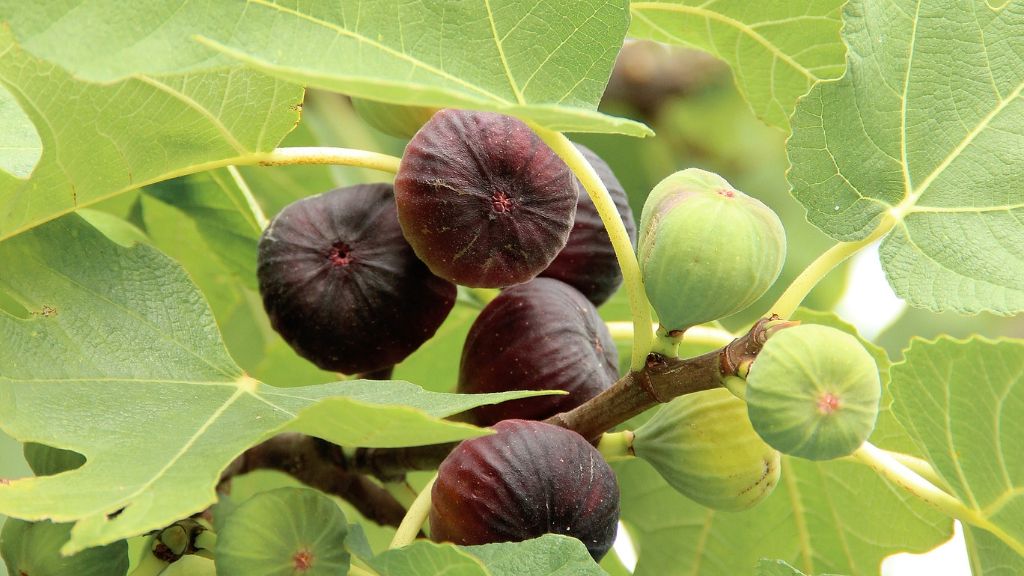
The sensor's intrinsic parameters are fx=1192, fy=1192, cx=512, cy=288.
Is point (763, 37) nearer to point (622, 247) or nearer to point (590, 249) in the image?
point (590, 249)

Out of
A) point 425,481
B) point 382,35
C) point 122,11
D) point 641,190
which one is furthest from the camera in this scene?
point 641,190

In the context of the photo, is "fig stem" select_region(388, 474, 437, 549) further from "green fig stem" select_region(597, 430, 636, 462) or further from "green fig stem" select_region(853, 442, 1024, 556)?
"green fig stem" select_region(853, 442, 1024, 556)

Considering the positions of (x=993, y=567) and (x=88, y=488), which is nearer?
(x=88, y=488)

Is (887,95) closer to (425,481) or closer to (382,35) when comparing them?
(382,35)

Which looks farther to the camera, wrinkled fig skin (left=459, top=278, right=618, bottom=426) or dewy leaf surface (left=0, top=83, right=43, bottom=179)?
wrinkled fig skin (left=459, top=278, right=618, bottom=426)

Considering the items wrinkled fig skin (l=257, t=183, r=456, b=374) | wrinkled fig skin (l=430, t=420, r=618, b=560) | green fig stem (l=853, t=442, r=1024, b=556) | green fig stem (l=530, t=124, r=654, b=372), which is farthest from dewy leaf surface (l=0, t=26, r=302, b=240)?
green fig stem (l=853, t=442, r=1024, b=556)

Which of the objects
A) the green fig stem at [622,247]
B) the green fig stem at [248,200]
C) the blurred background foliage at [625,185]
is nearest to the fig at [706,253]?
the green fig stem at [622,247]

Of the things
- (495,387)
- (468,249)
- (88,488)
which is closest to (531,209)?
(468,249)
